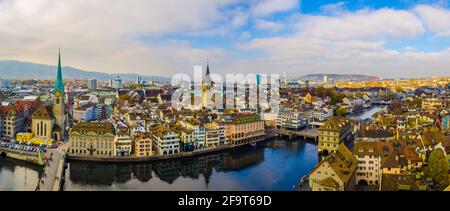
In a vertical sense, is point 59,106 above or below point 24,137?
above

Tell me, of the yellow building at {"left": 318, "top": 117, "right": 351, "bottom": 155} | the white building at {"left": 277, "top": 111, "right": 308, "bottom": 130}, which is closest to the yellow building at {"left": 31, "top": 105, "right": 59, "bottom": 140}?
the yellow building at {"left": 318, "top": 117, "right": 351, "bottom": 155}

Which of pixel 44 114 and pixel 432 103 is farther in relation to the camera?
pixel 432 103

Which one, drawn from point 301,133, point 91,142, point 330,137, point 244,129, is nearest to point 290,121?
point 301,133

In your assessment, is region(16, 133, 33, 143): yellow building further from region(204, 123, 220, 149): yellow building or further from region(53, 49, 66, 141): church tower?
region(204, 123, 220, 149): yellow building

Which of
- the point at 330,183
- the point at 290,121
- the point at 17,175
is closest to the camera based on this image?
the point at 330,183

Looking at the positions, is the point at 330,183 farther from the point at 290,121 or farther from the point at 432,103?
the point at 432,103
